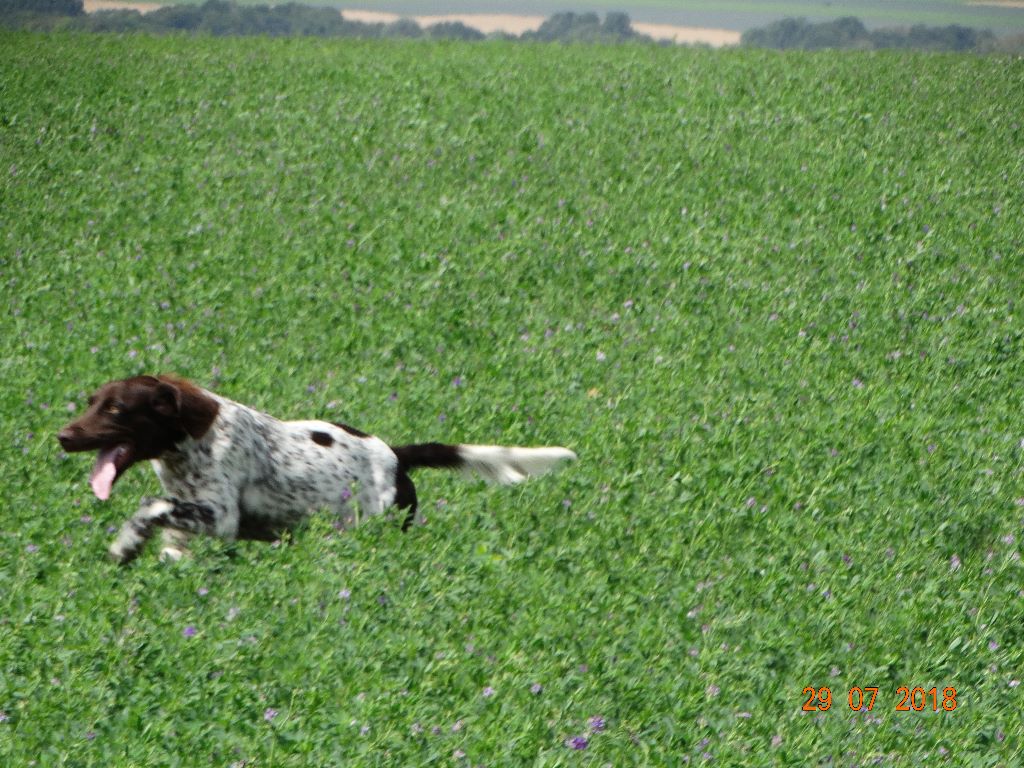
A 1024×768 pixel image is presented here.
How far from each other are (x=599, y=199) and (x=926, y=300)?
367 centimetres

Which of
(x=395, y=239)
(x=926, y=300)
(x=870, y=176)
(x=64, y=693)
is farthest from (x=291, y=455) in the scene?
(x=870, y=176)

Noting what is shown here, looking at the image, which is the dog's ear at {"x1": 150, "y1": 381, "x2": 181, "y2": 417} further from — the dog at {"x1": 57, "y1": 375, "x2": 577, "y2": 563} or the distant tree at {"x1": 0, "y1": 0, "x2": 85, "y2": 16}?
the distant tree at {"x1": 0, "y1": 0, "x2": 85, "y2": 16}

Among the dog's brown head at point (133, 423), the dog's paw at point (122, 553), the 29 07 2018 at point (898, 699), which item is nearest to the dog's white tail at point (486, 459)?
the dog's brown head at point (133, 423)

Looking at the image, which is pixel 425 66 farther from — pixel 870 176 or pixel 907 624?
pixel 907 624

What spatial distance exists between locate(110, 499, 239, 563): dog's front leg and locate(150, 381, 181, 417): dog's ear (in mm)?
444

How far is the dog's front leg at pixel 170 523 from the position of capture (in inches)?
239

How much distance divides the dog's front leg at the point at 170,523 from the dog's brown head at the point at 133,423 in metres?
0.21

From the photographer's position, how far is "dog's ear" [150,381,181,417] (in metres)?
6.09

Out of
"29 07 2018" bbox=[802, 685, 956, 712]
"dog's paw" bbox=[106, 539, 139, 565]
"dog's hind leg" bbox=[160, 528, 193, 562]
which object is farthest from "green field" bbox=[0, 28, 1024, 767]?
"dog's hind leg" bbox=[160, 528, 193, 562]

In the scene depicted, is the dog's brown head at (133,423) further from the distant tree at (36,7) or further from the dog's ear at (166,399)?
the distant tree at (36,7)

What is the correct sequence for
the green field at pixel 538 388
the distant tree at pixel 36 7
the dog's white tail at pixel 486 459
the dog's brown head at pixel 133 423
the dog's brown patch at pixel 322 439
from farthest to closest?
the distant tree at pixel 36 7 < the dog's white tail at pixel 486 459 < the dog's brown patch at pixel 322 439 < the dog's brown head at pixel 133 423 < the green field at pixel 538 388

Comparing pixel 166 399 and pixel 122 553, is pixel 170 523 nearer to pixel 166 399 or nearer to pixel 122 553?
pixel 122 553

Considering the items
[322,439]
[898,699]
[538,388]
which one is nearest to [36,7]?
[538,388]

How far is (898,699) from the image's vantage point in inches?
249
